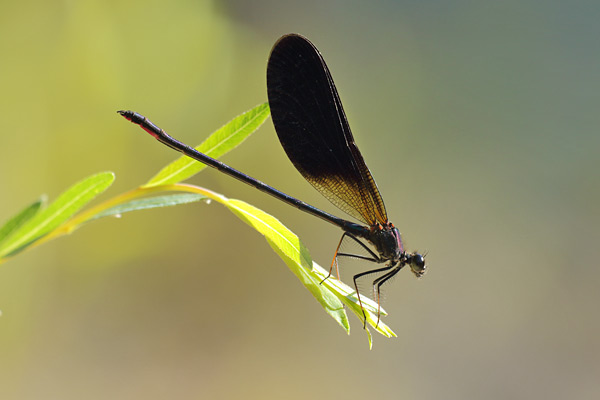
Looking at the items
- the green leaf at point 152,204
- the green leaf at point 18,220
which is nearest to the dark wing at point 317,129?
the green leaf at point 152,204

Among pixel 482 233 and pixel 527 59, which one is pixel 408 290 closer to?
pixel 482 233

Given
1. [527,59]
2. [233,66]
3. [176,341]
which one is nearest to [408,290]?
[176,341]

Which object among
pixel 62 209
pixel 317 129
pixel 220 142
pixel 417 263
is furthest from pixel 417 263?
pixel 62 209

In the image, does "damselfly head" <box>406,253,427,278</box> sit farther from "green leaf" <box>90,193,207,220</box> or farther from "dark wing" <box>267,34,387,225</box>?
"green leaf" <box>90,193,207,220</box>

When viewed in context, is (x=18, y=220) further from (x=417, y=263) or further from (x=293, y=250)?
(x=417, y=263)

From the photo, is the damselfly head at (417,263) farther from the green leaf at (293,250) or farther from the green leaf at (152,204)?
the green leaf at (152,204)

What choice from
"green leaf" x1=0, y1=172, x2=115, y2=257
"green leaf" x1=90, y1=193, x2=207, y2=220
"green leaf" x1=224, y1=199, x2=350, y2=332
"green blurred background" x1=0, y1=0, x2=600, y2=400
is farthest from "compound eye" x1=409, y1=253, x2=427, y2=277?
"green blurred background" x1=0, y1=0, x2=600, y2=400
